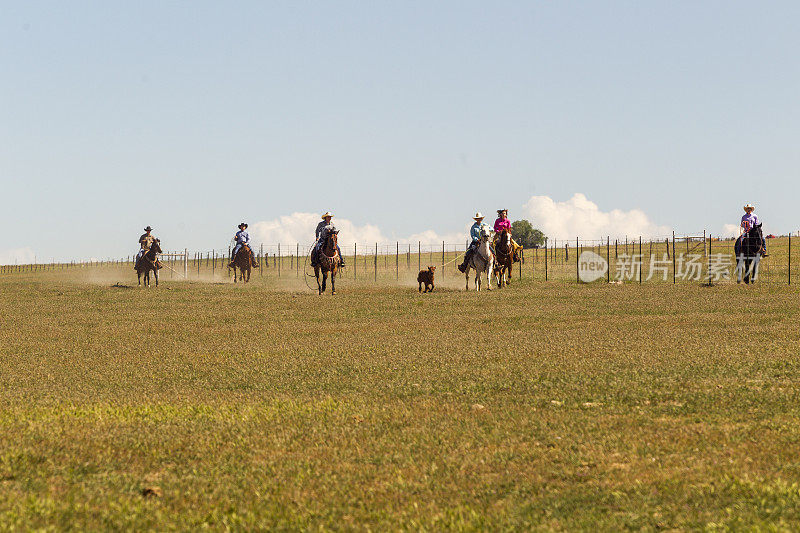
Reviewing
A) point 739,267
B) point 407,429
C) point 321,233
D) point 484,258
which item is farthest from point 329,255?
point 407,429

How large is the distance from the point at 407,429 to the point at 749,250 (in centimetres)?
2835

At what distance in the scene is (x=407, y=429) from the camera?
7.85 metres

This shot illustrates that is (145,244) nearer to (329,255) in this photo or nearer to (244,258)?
(244,258)

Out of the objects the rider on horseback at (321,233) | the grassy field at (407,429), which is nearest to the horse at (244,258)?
the rider on horseback at (321,233)

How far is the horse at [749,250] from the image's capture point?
32.1 m

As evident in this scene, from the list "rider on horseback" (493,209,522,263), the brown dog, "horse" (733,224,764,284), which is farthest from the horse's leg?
the brown dog

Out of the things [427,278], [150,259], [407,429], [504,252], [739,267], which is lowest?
[407,429]

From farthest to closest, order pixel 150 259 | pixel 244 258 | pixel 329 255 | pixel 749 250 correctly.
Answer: pixel 244 258 < pixel 150 259 < pixel 749 250 < pixel 329 255

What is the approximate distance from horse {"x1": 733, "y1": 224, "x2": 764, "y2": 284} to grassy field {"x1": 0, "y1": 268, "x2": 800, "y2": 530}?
16347 millimetres

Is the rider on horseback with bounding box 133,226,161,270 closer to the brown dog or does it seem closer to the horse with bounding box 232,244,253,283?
the horse with bounding box 232,244,253,283

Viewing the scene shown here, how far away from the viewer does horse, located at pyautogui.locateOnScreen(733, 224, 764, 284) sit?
105 feet

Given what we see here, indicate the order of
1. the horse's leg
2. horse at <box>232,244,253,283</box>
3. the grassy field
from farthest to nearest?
horse at <box>232,244,253,283</box> → the horse's leg → the grassy field

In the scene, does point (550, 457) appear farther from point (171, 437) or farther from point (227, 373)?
point (227, 373)

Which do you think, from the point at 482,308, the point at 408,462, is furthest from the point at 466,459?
the point at 482,308
